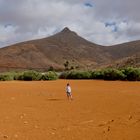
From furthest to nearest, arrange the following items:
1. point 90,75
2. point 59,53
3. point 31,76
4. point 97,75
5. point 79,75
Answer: point 59,53, point 79,75, point 31,76, point 90,75, point 97,75

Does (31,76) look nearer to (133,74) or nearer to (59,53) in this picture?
(133,74)

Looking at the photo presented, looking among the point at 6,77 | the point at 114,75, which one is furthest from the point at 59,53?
the point at 114,75

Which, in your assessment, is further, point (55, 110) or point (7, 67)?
point (7, 67)

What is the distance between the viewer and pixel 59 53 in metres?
145

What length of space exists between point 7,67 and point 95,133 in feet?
379

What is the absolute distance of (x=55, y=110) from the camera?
62.1ft

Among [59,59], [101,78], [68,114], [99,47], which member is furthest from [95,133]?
[99,47]

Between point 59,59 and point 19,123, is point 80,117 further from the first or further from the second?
point 59,59

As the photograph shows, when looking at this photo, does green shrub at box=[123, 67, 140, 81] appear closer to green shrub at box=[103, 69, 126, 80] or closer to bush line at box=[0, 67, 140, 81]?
bush line at box=[0, 67, 140, 81]

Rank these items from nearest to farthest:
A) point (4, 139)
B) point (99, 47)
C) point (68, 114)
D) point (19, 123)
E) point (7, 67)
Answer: point (4, 139), point (19, 123), point (68, 114), point (7, 67), point (99, 47)

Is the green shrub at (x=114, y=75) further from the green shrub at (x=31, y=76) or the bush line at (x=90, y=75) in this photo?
the green shrub at (x=31, y=76)

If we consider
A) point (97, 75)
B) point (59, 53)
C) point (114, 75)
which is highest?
point (59, 53)

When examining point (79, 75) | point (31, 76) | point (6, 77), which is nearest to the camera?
point (31, 76)

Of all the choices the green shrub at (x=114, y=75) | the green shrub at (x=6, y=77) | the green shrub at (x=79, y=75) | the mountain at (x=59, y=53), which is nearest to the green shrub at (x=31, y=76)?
the green shrub at (x=6, y=77)
